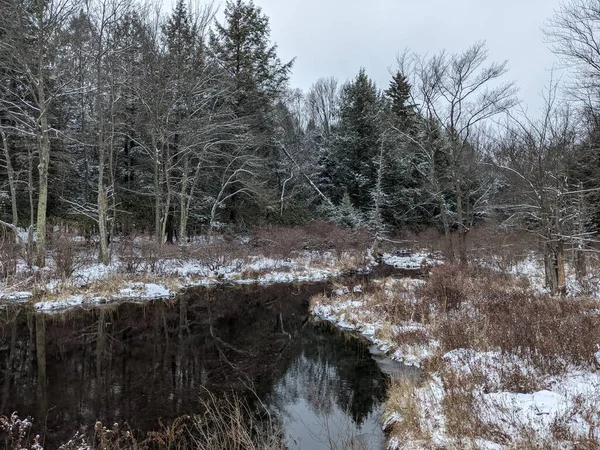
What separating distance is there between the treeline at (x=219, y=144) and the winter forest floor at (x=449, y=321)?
1.50 metres

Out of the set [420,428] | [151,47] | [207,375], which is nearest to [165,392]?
[207,375]

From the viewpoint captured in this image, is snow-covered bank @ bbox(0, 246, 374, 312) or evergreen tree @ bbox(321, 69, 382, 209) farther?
evergreen tree @ bbox(321, 69, 382, 209)

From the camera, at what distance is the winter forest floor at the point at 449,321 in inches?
182

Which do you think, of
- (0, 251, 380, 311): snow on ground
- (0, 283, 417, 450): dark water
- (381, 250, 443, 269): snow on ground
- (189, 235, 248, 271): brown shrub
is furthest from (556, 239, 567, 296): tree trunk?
(189, 235, 248, 271): brown shrub

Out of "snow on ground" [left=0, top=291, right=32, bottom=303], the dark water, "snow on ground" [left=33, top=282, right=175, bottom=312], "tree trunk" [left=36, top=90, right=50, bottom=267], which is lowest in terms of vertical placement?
the dark water

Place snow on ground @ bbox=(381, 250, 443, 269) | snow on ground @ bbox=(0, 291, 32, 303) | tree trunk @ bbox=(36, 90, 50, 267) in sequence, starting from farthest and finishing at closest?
snow on ground @ bbox=(381, 250, 443, 269)
tree trunk @ bbox=(36, 90, 50, 267)
snow on ground @ bbox=(0, 291, 32, 303)

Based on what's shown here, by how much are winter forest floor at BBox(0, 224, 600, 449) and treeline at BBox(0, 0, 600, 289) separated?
4.92 ft

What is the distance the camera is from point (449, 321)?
9.15 m

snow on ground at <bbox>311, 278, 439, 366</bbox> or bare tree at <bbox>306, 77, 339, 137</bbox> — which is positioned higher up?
bare tree at <bbox>306, 77, 339, 137</bbox>

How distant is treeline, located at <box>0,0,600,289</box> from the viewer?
15.0 metres

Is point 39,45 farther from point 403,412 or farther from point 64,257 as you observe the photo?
point 403,412

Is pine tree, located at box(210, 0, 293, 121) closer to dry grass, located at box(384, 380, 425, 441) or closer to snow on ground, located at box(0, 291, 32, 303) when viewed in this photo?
snow on ground, located at box(0, 291, 32, 303)

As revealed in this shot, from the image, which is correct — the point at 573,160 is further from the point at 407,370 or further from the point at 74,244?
the point at 74,244

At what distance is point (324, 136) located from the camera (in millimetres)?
41781
